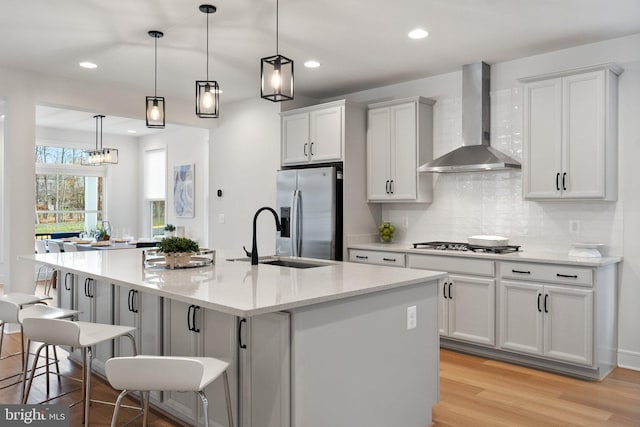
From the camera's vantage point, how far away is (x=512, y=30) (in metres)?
3.78

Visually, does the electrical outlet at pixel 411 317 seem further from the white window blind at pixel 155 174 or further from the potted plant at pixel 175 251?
the white window blind at pixel 155 174

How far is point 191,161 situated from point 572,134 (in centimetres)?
623

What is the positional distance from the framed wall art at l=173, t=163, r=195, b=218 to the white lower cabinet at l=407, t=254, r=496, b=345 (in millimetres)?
5105

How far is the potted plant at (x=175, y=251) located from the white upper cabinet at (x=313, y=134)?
2.33 meters

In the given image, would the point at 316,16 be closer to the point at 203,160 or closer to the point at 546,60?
the point at 546,60

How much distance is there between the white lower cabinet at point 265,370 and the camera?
2105 mm

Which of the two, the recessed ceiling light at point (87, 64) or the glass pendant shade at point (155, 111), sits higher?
the recessed ceiling light at point (87, 64)

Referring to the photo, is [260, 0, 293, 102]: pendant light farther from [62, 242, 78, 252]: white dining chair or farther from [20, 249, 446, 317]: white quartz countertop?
[62, 242, 78, 252]: white dining chair

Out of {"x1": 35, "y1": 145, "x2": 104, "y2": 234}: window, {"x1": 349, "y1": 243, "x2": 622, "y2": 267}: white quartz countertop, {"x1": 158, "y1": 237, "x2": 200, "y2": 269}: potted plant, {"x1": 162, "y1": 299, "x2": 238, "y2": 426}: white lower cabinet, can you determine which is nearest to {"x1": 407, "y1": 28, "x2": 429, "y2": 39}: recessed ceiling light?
{"x1": 349, "y1": 243, "x2": 622, "y2": 267}: white quartz countertop

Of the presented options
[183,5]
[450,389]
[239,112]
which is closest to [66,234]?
[239,112]

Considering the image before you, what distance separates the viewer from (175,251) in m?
3.17

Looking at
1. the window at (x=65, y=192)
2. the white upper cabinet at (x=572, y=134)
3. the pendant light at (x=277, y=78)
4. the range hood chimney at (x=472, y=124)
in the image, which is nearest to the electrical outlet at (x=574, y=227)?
the white upper cabinet at (x=572, y=134)

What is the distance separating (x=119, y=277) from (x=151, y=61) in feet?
8.68

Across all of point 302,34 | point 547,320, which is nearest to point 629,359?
point 547,320
